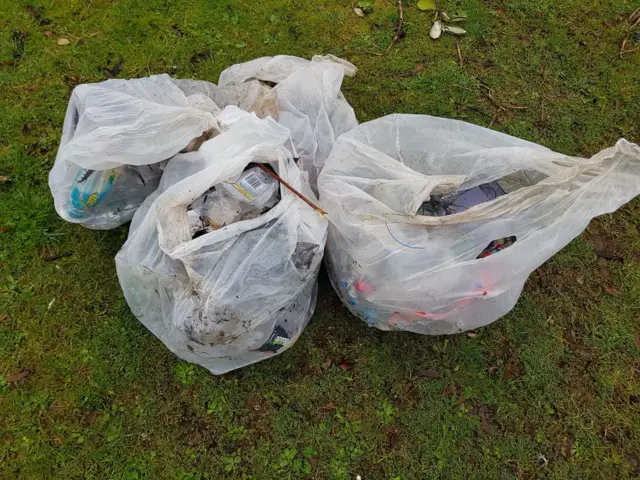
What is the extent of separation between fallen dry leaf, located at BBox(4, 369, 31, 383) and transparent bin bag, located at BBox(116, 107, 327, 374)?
607 millimetres

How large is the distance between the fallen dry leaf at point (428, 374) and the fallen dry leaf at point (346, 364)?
0.27 meters

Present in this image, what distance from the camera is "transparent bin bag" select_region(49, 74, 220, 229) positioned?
1.49 metres

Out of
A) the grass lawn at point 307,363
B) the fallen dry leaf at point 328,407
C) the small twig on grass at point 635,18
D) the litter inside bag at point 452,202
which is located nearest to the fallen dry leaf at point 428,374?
the grass lawn at point 307,363

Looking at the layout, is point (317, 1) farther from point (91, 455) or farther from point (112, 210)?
point (91, 455)

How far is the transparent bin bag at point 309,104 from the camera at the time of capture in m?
1.79

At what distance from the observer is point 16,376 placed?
1818 millimetres

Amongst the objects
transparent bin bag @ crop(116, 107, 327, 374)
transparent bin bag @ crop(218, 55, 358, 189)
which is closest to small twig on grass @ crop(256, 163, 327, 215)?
transparent bin bag @ crop(116, 107, 327, 374)

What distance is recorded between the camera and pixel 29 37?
2.31 m

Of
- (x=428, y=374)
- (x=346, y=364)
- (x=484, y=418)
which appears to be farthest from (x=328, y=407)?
(x=484, y=418)

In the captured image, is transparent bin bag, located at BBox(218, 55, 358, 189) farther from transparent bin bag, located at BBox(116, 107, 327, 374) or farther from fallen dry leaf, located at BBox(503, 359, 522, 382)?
fallen dry leaf, located at BBox(503, 359, 522, 382)

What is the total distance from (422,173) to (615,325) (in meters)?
1.13

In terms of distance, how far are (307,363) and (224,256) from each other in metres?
0.67

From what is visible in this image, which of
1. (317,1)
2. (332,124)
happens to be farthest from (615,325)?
(317,1)

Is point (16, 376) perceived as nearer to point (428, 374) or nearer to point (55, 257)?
point (55, 257)
